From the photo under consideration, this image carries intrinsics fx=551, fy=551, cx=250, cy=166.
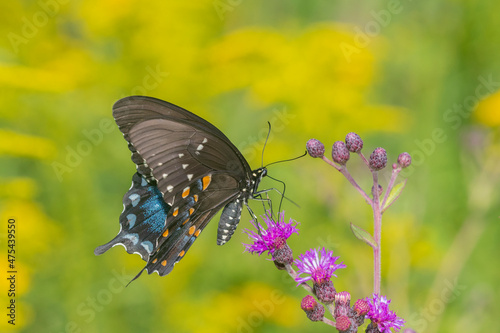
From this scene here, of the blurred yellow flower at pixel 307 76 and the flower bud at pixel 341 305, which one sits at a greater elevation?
the blurred yellow flower at pixel 307 76

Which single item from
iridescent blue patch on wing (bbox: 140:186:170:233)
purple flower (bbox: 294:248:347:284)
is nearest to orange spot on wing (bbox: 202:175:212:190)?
iridescent blue patch on wing (bbox: 140:186:170:233)

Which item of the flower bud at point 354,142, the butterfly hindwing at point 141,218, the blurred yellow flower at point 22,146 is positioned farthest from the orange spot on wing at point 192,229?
the flower bud at point 354,142

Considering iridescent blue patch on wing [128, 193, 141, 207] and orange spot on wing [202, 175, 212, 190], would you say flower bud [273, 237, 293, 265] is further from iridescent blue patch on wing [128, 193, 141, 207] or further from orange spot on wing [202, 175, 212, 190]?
iridescent blue patch on wing [128, 193, 141, 207]

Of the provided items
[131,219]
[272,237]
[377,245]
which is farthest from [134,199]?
[377,245]

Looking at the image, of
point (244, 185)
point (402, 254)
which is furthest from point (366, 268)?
point (244, 185)

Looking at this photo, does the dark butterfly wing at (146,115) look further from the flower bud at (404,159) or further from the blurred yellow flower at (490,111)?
the blurred yellow flower at (490,111)

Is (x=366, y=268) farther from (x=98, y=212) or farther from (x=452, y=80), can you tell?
(x=452, y=80)

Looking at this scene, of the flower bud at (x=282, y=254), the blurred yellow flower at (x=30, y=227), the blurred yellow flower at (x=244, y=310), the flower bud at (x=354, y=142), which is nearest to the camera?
the flower bud at (x=354, y=142)

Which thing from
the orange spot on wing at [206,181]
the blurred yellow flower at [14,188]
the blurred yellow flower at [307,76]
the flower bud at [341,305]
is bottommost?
the blurred yellow flower at [14,188]

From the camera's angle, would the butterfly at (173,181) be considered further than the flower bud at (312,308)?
Yes
